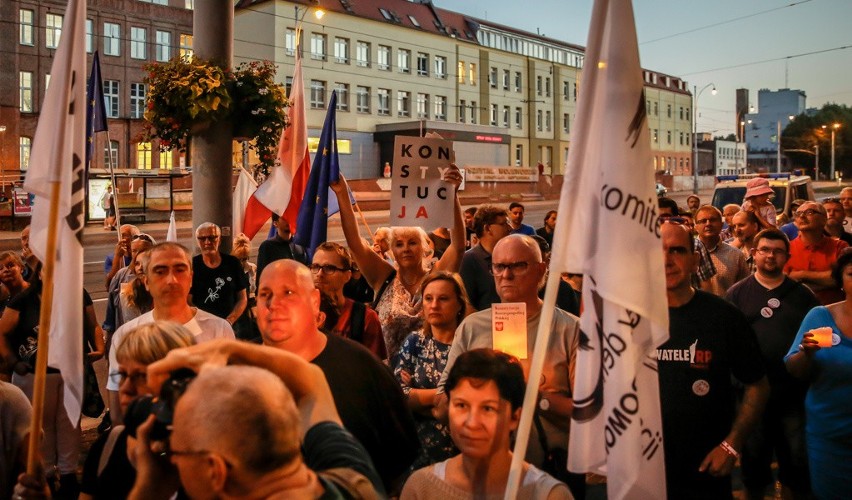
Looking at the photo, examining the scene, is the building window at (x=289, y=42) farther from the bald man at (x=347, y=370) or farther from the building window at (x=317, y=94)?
the bald man at (x=347, y=370)

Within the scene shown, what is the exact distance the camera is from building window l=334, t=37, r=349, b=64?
191 ft

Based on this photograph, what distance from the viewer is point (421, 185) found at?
7.43 meters

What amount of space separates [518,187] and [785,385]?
52.4m

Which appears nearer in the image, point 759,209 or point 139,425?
point 139,425

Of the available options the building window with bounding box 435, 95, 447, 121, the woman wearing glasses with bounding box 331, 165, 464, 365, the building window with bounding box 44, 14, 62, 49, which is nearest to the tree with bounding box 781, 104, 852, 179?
the building window with bounding box 435, 95, 447, 121

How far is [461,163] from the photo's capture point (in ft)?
204

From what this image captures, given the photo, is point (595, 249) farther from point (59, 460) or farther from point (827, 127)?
point (827, 127)

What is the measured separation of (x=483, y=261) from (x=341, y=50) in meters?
54.2

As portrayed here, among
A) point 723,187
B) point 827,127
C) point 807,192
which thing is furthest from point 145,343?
point 827,127

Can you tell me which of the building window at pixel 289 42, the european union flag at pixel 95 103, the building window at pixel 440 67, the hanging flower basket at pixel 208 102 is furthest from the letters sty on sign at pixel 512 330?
the building window at pixel 440 67

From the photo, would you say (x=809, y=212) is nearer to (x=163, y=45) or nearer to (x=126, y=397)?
(x=126, y=397)

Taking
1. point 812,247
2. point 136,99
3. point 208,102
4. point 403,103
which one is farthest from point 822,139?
point 208,102

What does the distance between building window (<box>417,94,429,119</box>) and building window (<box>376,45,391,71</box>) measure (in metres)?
3.96

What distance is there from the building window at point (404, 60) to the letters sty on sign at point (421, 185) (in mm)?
57105
